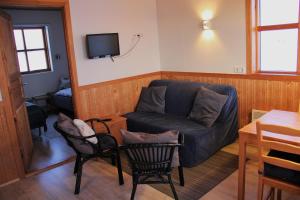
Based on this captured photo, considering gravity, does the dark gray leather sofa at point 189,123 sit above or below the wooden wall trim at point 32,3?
below

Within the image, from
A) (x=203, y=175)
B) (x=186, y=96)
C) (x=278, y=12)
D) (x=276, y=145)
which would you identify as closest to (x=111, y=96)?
(x=186, y=96)

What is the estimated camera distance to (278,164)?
6.52 ft

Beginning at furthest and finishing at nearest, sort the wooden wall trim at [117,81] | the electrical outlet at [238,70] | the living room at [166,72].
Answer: the wooden wall trim at [117,81]
the electrical outlet at [238,70]
the living room at [166,72]

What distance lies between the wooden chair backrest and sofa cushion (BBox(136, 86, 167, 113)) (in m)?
2.23

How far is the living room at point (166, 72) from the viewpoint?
2.94 meters

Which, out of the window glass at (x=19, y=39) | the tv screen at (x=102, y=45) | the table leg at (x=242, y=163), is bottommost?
the table leg at (x=242, y=163)

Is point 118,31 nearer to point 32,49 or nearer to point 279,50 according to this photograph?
point 279,50

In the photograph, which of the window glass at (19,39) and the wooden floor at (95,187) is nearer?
the wooden floor at (95,187)

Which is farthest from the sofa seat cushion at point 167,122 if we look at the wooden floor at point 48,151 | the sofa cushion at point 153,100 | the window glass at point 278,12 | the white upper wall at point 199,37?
the window glass at point 278,12

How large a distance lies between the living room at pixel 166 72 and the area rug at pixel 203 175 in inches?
0.5

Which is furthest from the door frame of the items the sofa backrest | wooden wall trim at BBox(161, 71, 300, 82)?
wooden wall trim at BBox(161, 71, 300, 82)

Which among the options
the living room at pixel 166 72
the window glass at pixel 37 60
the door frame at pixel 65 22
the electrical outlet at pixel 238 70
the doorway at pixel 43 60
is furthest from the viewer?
the window glass at pixel 37 60

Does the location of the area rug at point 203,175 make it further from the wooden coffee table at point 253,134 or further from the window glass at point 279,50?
the window glass at point 279,50

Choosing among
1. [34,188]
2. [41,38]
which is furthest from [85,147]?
[41,38]
